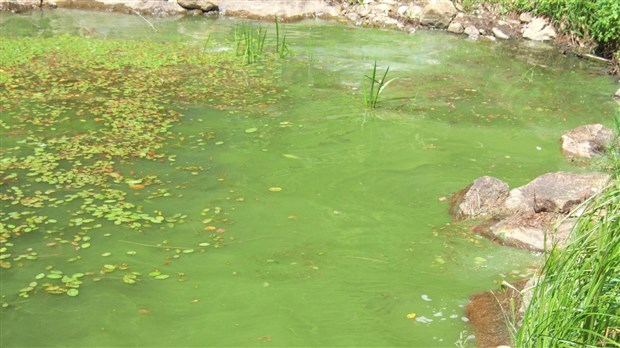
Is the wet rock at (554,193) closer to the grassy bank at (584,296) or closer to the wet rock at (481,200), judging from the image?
the wet rock at (481,200)

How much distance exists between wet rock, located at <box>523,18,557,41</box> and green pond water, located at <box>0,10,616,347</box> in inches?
52.2

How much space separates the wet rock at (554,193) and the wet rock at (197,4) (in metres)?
8.70

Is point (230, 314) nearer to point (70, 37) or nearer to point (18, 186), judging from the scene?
point (18, 186)

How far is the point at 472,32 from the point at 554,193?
7.30 metres

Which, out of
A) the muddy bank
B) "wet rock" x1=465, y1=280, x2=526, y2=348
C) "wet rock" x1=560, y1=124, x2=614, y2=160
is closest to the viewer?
"wet rock" x1=465, y1=280, x2=526, y2=348

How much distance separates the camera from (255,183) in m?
6.30

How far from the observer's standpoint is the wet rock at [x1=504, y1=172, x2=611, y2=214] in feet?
18.3

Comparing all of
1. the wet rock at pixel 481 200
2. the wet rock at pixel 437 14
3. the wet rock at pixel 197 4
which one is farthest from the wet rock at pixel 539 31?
the wet rock at pixel 481 200

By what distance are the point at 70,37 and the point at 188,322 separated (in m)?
7.67

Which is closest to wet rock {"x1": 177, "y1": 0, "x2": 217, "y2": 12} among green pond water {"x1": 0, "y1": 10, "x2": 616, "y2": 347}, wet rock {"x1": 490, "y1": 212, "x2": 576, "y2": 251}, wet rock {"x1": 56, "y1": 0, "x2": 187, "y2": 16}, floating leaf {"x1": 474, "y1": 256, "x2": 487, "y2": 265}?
wet rock {"x1": 56, "y1": 0, "x2": 187, "y2": 16}

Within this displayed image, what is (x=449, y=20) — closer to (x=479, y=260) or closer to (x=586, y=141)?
(x=586, y=141)

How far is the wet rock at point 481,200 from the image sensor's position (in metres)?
5.77

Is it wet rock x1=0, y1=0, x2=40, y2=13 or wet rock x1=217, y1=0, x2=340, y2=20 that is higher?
wet rock x1=217, y1=0, x2=340, y2=20

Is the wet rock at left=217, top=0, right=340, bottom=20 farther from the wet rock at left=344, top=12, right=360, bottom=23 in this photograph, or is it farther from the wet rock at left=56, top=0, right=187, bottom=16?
the wet rock at left=56, top=0, right=187, bottom=16
